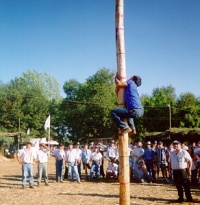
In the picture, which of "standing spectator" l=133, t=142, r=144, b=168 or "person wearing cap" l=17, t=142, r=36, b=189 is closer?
"person wearing cap" l=17, t=142, r=36, b=189

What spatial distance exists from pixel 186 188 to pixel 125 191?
278 inches

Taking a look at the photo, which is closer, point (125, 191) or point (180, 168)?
point (125, 191)

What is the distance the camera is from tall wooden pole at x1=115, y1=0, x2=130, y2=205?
4312 mm

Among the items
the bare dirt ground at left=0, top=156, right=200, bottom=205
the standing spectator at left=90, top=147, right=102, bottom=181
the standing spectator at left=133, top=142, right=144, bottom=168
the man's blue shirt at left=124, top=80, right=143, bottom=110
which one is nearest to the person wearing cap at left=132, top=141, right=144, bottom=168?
the standing spectator at left=133, top=142, right=144, bottom=168

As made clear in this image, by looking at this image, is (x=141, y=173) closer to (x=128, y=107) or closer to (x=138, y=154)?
(x=138, y=154)

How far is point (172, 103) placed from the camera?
208 ft

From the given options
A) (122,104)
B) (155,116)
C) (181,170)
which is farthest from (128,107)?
(155,116)

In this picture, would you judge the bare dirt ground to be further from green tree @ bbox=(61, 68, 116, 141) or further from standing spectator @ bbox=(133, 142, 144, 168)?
green tree @ bbox=(61, 68, 116, 141)

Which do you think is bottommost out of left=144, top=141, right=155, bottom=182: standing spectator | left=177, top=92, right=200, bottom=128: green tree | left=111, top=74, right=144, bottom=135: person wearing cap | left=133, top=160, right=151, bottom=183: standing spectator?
left=133, top=160, right=151, bottom=183: standing spectator

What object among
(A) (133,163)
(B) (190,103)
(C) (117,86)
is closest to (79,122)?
(B) (190,103)

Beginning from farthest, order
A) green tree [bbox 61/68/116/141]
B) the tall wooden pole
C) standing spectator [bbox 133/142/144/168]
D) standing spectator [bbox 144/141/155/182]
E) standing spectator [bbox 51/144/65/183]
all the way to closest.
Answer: green tree [bbox 61/68/116/141] → standing spectator [bbox 133/142/144/168] → standing spectator [bbox 144/141/155/182] → standing spectator [bbox 51/144/65/183] → the tall wooden pole

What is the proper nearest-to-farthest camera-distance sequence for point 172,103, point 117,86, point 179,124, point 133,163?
point 117,86, point 133,163, point 179,124, point 172,103

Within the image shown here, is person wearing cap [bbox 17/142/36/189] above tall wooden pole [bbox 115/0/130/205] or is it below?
below

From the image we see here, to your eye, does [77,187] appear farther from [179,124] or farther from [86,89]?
[86,89]
